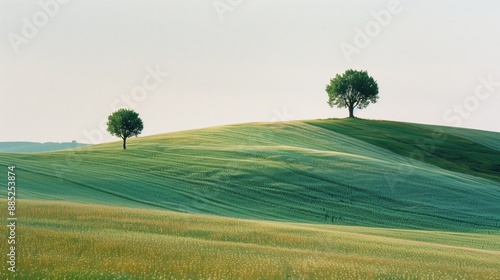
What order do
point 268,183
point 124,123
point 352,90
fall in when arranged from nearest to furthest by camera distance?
point 268,183, point 124,123, point 352,90

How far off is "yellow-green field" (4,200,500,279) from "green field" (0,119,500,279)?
0.07 metres

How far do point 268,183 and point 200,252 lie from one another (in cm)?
3052

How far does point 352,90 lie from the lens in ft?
353

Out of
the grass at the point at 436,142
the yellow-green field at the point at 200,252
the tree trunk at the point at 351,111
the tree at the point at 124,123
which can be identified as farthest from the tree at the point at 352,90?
the yellow-green field at the point at 200,252

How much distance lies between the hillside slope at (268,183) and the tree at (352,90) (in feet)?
122

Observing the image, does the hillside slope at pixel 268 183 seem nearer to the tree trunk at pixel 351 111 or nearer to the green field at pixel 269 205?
the green field at pixel 269 205

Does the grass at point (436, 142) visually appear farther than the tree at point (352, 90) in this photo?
No

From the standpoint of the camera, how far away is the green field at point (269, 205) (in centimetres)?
1830

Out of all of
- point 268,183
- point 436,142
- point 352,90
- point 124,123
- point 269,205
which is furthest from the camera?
point 352,90

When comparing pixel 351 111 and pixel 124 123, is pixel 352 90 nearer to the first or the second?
pixel 351 111

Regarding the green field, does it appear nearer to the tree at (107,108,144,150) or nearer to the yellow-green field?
the yellow-green field

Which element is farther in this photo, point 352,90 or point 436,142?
point 352,90

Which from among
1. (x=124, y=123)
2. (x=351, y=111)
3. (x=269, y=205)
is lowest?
(x=269, y=205)

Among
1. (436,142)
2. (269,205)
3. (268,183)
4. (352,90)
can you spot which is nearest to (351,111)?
(352,90)
